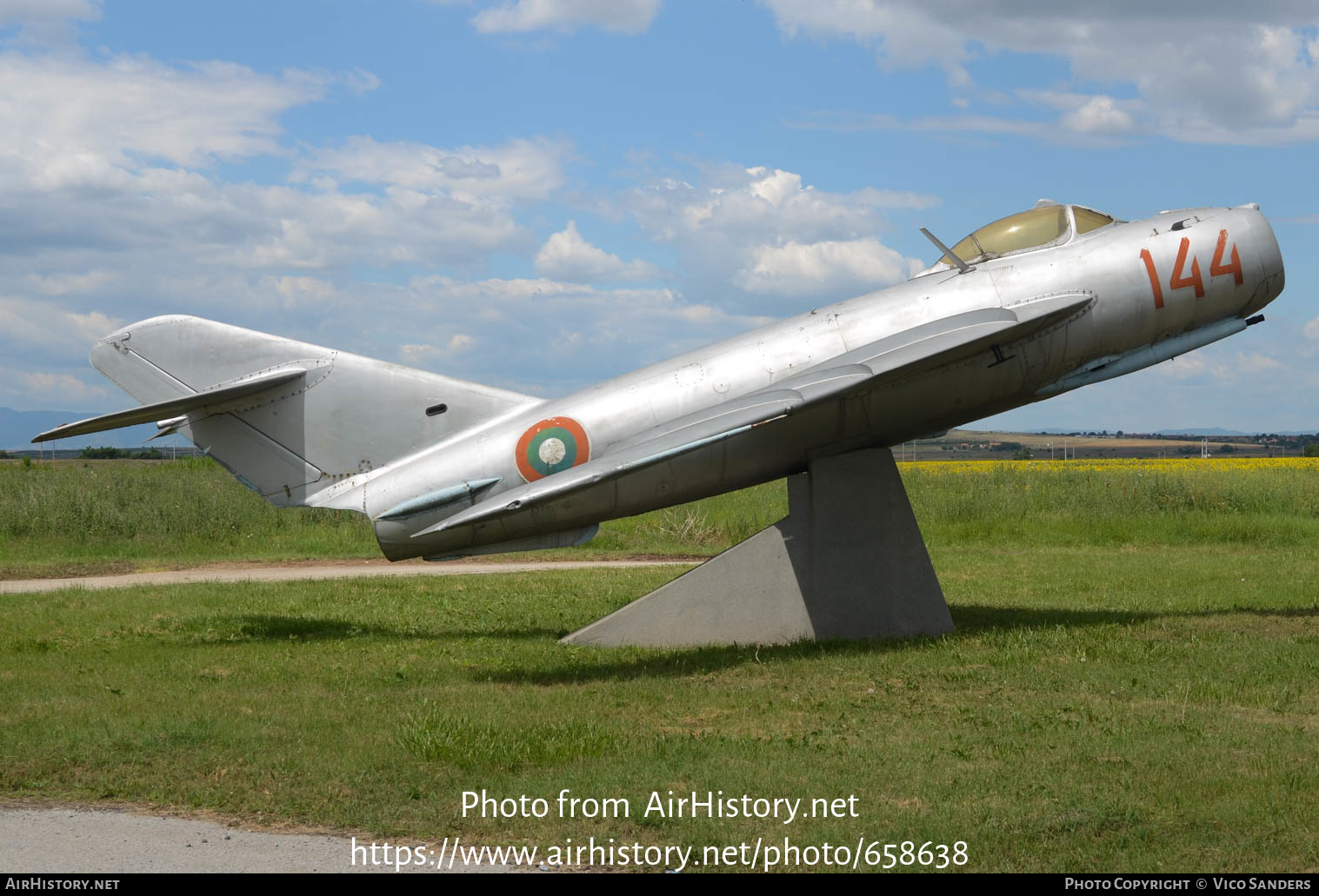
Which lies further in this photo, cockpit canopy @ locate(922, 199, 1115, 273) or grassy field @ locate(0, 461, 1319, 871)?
cockpit canopy @ locate(922, 199, 1115, 273)

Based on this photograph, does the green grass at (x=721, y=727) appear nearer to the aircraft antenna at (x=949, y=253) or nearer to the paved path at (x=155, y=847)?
the paved path at (x=155, y=847)

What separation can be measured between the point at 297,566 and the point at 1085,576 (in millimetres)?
13987

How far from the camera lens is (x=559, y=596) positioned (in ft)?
51.4

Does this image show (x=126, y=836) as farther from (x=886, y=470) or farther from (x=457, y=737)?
(x=886, y=470)

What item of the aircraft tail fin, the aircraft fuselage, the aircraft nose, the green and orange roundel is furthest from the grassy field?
the aircraft nose

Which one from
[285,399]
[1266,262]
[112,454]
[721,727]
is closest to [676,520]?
[285,399]

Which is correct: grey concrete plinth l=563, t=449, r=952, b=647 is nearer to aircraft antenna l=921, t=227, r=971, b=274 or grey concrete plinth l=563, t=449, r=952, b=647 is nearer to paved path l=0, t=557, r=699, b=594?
aircraft antenna l=921, t=227, r=971, b=274

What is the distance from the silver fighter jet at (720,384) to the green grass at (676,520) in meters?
10.8

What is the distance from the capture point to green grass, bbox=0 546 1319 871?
5.75 metres

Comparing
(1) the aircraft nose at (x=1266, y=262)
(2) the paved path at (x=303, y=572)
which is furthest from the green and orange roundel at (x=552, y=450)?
(2) the paved path at (x=303, y=572)

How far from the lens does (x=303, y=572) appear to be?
20047 millimetres

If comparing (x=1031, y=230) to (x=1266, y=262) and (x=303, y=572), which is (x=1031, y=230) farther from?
(x=303, y=572)

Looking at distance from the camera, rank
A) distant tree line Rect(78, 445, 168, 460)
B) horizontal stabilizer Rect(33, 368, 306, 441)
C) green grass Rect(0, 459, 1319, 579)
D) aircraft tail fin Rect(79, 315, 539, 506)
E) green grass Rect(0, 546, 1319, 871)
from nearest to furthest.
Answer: green grass Rect(0, 546, 1319, 871) < horizontal stabilizer Rect(33, 368, 306, 441) < aircraft tail fin Rect(79, 315, 539, 506) < green grass Rect(0, 459, 1319, 579) < distant tree line Rect(78, 445, 168, 460)

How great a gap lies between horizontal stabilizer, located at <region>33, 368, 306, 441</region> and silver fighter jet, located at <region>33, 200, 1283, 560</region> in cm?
2
